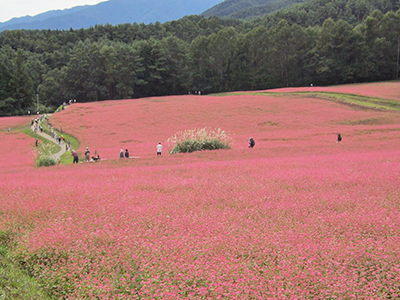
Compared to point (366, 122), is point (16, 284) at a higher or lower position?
higher

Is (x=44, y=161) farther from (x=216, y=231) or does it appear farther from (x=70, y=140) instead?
(x=216, y=231)

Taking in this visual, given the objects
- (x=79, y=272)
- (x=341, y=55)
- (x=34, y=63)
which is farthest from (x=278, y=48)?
(x=79, y=272)

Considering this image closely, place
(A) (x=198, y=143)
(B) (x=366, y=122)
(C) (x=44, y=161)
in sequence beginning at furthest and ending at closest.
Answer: (B) (x=366, y=122), (A) (x=198, y=143), (C) (x=44, y=161)

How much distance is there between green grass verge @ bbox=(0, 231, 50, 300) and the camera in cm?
703

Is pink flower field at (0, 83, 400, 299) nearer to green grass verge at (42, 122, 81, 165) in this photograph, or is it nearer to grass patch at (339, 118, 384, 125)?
green grass verge at (42, 122, 81, 165)

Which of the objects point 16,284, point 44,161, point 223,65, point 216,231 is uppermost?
point 223,65

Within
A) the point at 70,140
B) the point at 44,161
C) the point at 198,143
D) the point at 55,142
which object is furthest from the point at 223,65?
the point at 44,161

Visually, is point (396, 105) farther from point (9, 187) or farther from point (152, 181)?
point (9, 187)

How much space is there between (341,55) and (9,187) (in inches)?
3637

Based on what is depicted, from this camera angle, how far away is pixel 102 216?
10.0m

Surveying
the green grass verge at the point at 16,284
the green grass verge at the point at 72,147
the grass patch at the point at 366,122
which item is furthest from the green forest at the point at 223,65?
the green grass verge at the point at 16,284

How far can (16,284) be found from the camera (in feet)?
24.7

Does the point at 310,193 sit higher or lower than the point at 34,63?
lower

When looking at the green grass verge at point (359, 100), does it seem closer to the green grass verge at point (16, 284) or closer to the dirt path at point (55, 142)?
the dirt path at point (55, 142)
